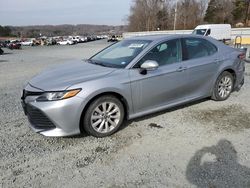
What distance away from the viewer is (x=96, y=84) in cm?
367

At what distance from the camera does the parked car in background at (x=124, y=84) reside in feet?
11.7

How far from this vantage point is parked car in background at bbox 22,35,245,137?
3.56 metres

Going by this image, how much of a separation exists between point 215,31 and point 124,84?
2573cm

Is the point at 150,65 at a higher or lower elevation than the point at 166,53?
lower

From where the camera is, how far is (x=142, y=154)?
3.41m

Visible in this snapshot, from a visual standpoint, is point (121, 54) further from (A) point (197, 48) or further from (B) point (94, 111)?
(A) point (197, 48)

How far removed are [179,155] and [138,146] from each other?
598 mm

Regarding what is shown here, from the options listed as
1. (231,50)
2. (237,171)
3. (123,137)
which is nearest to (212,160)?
(237,171)

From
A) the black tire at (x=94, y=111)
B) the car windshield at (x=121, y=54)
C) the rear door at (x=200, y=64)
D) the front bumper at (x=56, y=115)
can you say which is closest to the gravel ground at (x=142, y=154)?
the black tire at (x=94, y=111)

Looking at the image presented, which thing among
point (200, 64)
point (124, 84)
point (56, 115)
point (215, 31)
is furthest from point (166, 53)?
point (215, 31)

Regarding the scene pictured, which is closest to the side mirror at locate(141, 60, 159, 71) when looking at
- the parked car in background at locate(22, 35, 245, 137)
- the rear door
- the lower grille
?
the parked car in background at locate(22, 35, 245, 137)

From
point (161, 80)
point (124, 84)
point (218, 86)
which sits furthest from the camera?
point (218, 86)

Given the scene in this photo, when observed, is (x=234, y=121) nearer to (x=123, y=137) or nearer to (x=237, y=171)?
(x=237, y=171)

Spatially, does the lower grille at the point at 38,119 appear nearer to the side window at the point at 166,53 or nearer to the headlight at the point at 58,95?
the headlight at the point at 58,95
